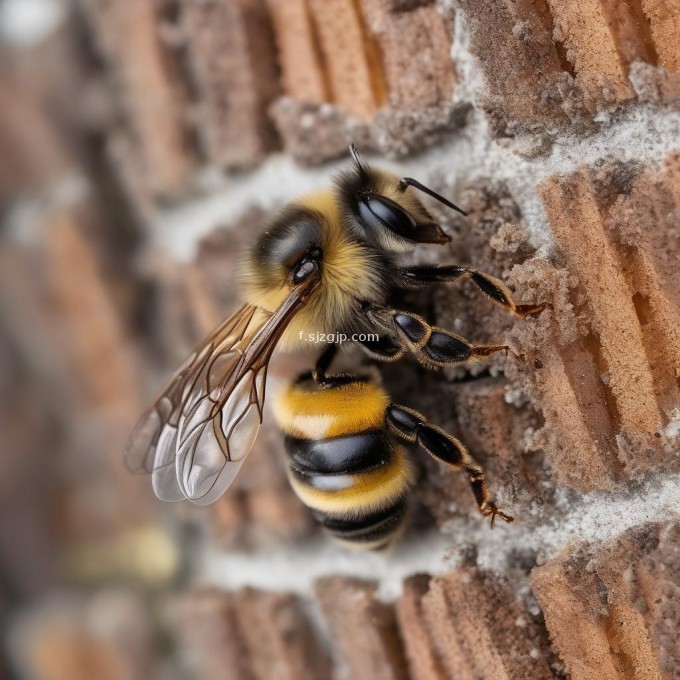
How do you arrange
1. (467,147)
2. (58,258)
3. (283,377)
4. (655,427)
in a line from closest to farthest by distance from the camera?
(655,427), (467,147), (283,377), (58,258)

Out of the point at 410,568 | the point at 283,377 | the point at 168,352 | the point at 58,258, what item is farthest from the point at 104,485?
the point at 410,568

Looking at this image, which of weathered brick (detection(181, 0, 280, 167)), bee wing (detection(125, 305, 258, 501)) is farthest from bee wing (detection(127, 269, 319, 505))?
weathered brick (detection(181, 0, 280, 167))

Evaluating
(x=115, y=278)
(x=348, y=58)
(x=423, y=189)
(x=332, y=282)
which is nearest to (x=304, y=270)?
(x=332, y=282)

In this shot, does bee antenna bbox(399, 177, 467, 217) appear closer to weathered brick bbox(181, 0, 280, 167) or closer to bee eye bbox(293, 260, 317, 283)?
bee eye bbox(293, 260, 317, 283)

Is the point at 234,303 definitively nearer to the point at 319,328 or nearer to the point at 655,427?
the point at 319,328

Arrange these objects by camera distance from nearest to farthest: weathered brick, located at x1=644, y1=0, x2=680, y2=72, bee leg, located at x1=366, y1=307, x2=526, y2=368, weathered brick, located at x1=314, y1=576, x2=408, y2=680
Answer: weathered brick, located at x1=644, y1=0, x2=680, y2=72 → bee leg, located at x1=366, y1=307, x2=526, y2=368 → weathered brick, located at x1=314, y1=576, x2=408, y2=680

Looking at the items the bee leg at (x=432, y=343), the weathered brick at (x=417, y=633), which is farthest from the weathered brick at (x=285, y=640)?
the bee leg at (x=432, y=343)
